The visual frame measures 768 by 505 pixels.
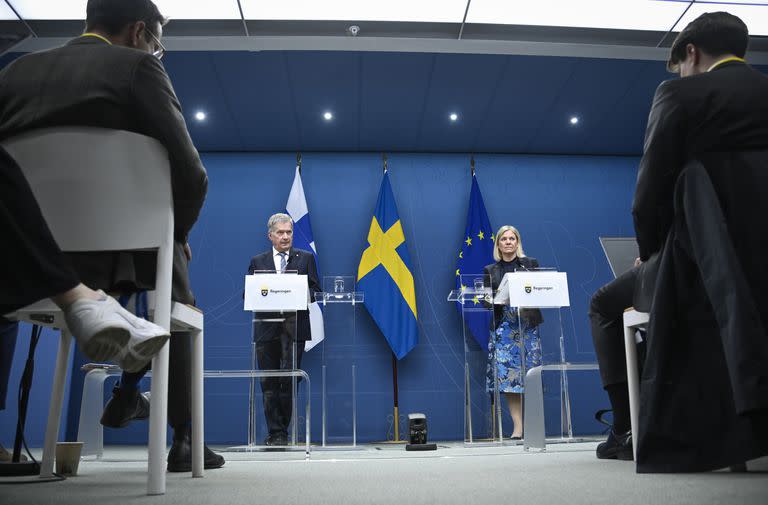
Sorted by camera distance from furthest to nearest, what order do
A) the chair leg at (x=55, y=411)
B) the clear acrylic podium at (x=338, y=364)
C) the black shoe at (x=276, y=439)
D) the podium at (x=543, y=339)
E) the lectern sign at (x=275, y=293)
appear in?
1. the clear acrylic podium at (x=338, y=364)
2. the lectern sign at (x=275, y=293)
3. the black shoe at (x=276, y=439)
4. the podium at (x=543, y=339)
5. the chair leg at (x=55, y=411)

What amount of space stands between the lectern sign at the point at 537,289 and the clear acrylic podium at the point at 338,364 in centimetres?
121

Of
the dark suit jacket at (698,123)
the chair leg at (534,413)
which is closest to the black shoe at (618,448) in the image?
the dark suit jacket at (698,123)

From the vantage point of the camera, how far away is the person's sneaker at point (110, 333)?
112cm

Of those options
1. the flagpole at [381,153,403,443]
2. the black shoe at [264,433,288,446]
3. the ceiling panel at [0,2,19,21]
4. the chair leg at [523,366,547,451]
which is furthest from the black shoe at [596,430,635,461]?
the ceiling panel at [0,2,19,21]

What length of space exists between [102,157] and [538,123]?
525cm

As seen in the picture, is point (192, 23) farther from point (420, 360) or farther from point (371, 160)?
point (420, 360)

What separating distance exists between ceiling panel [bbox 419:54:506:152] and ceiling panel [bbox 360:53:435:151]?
0.09 meters

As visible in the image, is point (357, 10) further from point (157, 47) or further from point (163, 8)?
point (157, 47)

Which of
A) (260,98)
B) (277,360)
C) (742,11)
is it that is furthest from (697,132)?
(260,98)

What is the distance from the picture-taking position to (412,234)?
638 cm

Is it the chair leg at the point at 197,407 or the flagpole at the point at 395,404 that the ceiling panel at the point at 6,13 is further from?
the flagpole at the point at 395,404

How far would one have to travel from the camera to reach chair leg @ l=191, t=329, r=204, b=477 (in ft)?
5.75

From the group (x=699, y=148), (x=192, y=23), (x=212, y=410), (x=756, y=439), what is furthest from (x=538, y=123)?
(x=756, y=439)

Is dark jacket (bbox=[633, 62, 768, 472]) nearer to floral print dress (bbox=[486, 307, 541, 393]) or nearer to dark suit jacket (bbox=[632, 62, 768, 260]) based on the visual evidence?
dark suit jacket (bbox=[632, 62, 768, 260])
